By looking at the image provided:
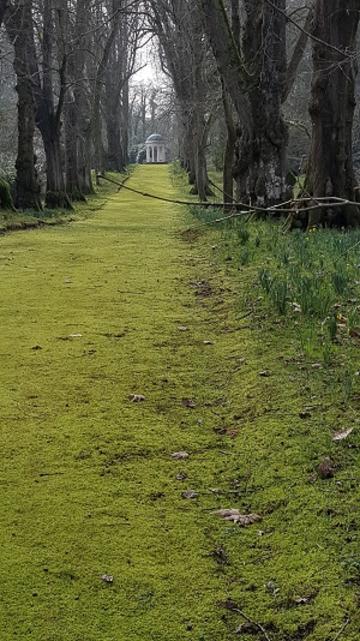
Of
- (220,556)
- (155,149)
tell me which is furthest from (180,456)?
(155,149)

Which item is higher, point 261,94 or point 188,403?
point 261,94

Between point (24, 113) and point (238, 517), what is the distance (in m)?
14.8

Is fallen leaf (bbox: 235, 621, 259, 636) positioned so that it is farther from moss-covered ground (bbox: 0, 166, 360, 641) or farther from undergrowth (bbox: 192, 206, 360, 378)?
undergrowth (bbox: 192, 206, 360, 378)

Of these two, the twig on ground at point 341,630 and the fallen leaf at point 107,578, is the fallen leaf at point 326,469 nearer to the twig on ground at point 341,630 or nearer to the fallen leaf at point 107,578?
the twig on ground at point 341,630

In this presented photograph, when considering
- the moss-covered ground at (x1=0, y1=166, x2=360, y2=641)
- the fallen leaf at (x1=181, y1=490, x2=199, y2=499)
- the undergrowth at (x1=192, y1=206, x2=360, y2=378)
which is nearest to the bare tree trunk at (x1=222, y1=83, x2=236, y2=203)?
the undergrowth at (x1=192, y1=206, x2=360, y2=378)

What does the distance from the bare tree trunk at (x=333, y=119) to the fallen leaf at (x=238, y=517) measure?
8.08m

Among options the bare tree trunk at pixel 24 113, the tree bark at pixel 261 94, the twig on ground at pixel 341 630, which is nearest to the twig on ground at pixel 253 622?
the twig on ground at pixel 341 630

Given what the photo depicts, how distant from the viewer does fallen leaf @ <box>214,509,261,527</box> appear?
2.76 meters

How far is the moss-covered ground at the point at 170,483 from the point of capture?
2.23 meters

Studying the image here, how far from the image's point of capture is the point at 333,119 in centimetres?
1057

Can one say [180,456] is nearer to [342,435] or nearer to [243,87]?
[342,435]

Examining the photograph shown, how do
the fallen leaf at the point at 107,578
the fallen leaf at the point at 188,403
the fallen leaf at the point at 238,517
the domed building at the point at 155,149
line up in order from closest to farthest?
the fallen leaf at the point at 107,578 < the fallen leaf at the point at 238,517 < the fallen leaf at the point at 188,403 < the domed building at the point at 155,149

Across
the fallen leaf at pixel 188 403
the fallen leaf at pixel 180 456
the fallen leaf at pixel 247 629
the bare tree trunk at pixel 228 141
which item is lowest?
the fallen leaf at pixel 247 629

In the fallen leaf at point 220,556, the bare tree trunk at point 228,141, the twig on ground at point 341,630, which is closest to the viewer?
the twig on ground at point 341,630
